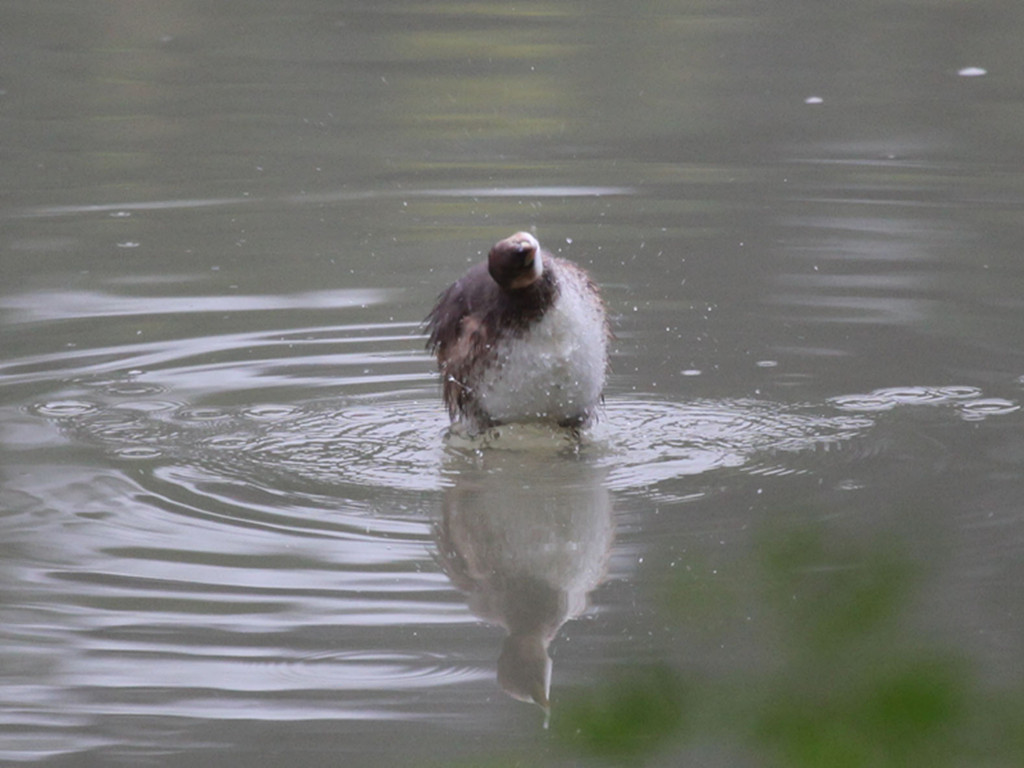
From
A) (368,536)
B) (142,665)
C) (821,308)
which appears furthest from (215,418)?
(821,308)

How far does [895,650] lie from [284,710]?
3.25m

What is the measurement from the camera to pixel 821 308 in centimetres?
811

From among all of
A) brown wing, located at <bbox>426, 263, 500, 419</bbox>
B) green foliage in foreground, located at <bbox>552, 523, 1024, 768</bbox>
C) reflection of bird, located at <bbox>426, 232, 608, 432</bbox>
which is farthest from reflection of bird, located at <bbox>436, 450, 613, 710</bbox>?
green foliage in foreground, located at <bbox>552, 523, 1024, 768</bbox>

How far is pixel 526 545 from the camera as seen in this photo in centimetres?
530

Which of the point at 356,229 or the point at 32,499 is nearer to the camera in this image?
the point at 32,499

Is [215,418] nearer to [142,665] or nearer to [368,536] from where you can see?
[368,536]

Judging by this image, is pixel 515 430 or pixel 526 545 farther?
pixel 515 430

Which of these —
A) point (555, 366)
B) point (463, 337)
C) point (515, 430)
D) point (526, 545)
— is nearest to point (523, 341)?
point (555, 366)

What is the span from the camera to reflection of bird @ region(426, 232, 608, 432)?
5520 millimetres

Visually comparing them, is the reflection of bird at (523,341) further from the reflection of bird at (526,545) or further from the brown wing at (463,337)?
the reflection of bird at (526,545)

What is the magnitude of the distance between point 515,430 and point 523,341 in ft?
1.86

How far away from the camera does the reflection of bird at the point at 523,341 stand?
5520 mm

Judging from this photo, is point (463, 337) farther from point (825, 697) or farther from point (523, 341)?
point (825, 697)

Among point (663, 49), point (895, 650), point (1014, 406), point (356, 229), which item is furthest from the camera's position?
point (663, 49)
